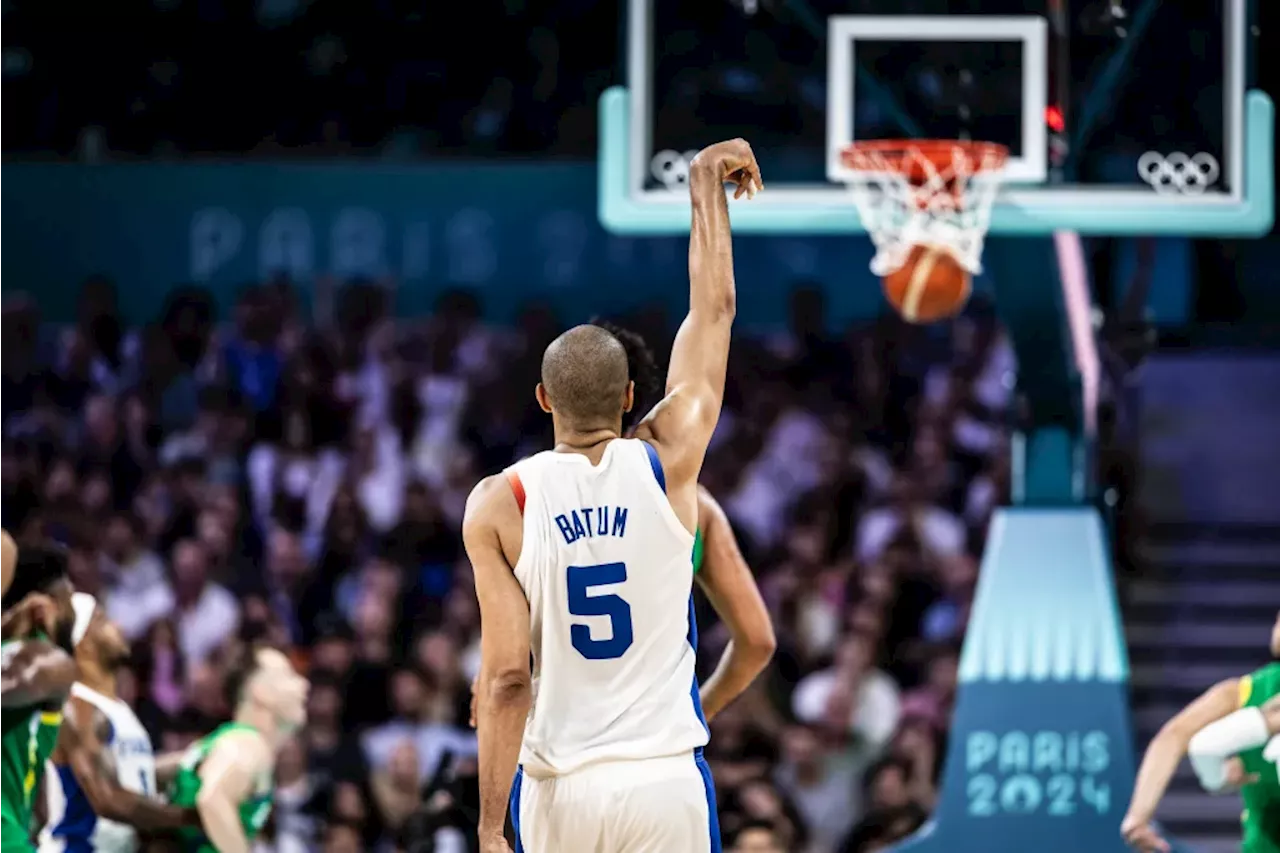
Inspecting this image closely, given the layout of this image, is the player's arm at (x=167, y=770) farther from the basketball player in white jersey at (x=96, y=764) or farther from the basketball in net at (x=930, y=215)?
the basketball in net at (x=930, y=215)

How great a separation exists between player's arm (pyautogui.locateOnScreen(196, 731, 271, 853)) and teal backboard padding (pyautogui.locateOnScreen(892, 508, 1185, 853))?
3.16 meters

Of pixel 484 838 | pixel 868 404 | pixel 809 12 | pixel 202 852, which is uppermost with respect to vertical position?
pixel 809 12

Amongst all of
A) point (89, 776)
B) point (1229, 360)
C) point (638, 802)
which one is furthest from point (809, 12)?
point (1229, 360)

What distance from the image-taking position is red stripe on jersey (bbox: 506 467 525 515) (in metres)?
4.43

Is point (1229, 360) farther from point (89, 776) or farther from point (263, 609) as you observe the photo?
point (89, 776)

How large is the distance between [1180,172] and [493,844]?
5437 mm

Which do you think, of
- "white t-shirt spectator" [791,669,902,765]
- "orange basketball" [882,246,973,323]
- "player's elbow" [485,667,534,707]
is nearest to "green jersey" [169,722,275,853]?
"player's elbow" [485,667,534,707]

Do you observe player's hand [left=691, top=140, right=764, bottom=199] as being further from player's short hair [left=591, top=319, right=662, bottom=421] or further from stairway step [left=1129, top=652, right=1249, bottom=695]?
stairway step [left=1129, top=652, right=1249, bottom=695]

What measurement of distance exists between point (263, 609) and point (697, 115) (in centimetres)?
360

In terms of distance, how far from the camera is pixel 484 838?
4328mm

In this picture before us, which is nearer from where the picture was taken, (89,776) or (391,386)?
(89,776)

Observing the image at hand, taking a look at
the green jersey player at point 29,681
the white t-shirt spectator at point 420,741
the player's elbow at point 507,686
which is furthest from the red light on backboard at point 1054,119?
the player's elbow at point 507,686

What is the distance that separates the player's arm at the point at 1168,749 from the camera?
21.7 ft

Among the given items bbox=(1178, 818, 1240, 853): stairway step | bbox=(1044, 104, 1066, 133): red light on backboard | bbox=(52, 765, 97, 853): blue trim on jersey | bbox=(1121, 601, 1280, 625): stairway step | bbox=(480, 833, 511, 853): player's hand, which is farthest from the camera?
bbox=(1121, 601, 1280, 625): stairway step
